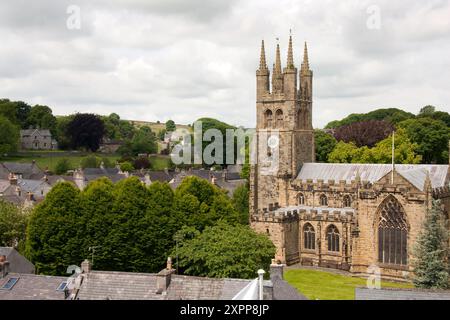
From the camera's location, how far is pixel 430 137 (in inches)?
3509

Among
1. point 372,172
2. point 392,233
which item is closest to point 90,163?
point 372,172

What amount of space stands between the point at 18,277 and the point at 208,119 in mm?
129811

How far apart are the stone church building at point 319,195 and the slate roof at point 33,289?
24970mm

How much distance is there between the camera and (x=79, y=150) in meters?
144

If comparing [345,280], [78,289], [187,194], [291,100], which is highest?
[291,100]

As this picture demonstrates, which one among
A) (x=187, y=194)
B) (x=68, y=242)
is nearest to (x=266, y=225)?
(x=187, y=194)

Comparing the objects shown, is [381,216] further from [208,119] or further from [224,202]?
[208,119]

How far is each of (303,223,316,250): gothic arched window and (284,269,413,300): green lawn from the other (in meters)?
2.87

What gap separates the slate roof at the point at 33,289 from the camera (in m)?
29.2

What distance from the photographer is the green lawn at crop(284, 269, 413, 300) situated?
41656 millimetres

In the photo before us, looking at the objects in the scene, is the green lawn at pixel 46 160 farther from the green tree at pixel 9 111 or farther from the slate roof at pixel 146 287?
the slate roof at pixel 146 287

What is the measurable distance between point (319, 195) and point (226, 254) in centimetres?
2052

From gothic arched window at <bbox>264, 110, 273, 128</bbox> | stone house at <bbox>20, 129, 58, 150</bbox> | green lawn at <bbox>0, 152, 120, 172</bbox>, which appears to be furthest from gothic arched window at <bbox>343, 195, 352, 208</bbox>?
stone house at <bbox>20, 129, 58, 150</bbox>

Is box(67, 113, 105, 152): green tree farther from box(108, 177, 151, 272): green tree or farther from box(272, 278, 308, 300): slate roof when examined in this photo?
box(272, 278, 308, 300): slate roof
